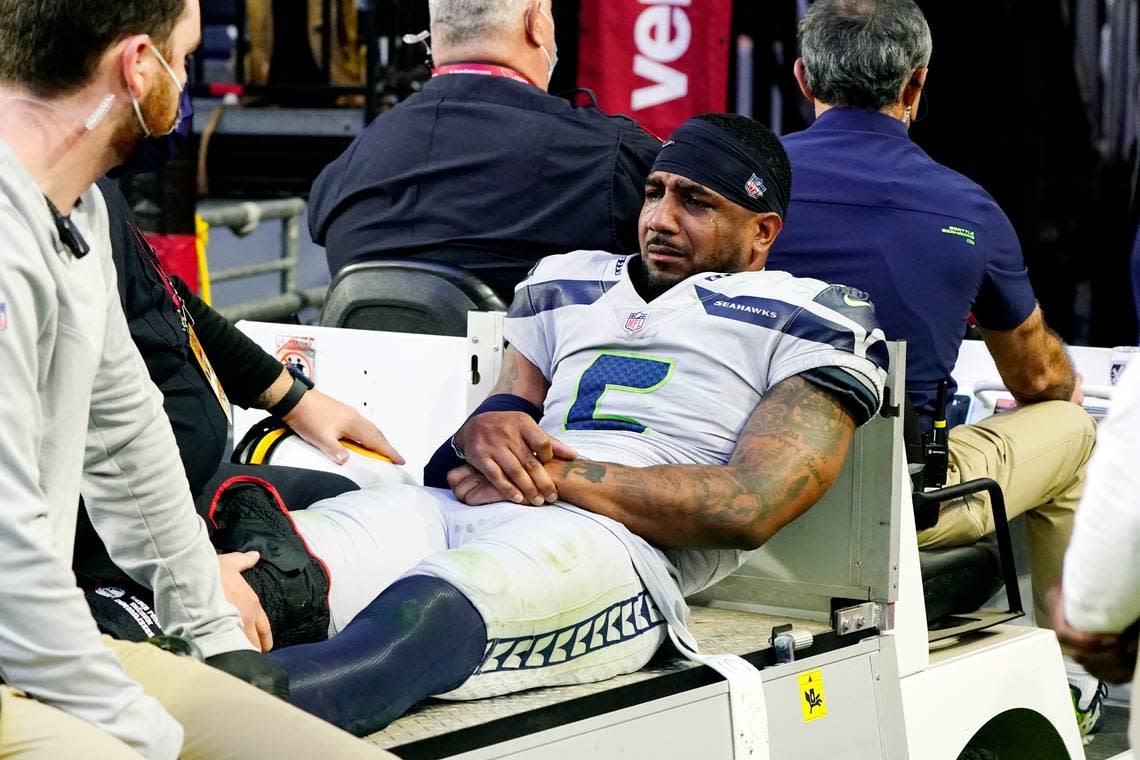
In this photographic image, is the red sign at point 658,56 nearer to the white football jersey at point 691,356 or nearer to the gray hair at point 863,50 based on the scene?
the gray hair at point 863,50

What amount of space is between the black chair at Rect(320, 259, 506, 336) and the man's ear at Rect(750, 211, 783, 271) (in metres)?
0.61

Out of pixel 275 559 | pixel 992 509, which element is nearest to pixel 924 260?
pixel 992 509

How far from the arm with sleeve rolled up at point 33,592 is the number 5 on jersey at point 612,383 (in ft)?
4.28

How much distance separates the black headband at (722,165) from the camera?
2.79 m

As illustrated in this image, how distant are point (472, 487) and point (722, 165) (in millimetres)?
775

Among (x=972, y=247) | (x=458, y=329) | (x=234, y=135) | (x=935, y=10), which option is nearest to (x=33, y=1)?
(x=458, y=329)

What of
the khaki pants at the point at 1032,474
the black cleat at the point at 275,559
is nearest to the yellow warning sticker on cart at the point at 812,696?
the khaki pants at the point at 1032,474

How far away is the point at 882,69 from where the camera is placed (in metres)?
3.24

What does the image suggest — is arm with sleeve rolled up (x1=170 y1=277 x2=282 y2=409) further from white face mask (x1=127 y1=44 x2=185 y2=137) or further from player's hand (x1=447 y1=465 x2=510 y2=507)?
white face mask (x1=127 y1=44 x2=185 y2=137)

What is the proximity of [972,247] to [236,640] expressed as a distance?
1.86 metres

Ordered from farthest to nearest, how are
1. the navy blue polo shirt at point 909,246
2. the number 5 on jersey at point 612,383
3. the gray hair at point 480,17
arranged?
the gray hair at point 480,17, the navy blue polo shirt at point 909,246, the number 5 on jersey at point 612,383

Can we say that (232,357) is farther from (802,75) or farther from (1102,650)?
(1102,650)

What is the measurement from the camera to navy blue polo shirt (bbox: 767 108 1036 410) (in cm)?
306

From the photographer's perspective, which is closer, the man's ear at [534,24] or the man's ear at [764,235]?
the man's ear at [764,235]
